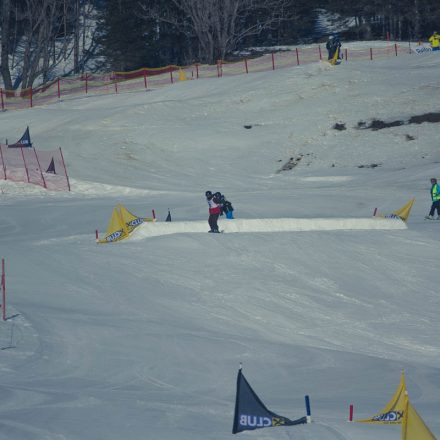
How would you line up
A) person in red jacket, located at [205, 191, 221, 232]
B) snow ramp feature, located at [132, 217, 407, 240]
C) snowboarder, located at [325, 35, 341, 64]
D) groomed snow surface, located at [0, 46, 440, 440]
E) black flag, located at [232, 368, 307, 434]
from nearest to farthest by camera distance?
black flag, located at [232, 368, 307, 434] → groomed snow surface, located at [0, 46, 440, 440] → person in red jacket, located at [205, 191, 221, 232] → snow ramp feature, located at [132, 217, 407, 240] → snowboarder, located at [325, 35, 341, 64]

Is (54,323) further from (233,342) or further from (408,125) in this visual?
(408,125)

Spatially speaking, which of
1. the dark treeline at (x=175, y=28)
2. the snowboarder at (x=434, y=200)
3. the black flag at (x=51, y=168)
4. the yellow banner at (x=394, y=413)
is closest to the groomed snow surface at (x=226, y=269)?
the yellow banner at (x=394, y=413)

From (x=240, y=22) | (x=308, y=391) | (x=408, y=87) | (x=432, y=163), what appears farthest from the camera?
(x=240, y=22)

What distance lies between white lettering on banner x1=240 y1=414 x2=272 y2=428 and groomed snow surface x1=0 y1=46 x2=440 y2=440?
18.0 inches

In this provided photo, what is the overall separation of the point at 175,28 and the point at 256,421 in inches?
1863

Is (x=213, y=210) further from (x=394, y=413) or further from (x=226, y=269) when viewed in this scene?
(x=394, y=413)

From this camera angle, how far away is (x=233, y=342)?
16375 mm

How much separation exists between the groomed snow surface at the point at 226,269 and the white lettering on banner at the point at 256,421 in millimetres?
457

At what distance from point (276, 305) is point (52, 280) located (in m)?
4.65

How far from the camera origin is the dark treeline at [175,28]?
50.3 meters

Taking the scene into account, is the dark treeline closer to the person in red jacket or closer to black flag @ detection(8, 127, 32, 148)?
black flag @ detection(8, 127, 32, 148)

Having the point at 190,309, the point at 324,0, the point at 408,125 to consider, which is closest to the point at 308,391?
the point at 190,309

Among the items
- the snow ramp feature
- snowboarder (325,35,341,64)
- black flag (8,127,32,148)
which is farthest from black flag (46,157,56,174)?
snowboarder (325,35,341,64)

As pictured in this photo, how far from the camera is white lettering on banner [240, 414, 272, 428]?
1060 centimetres
